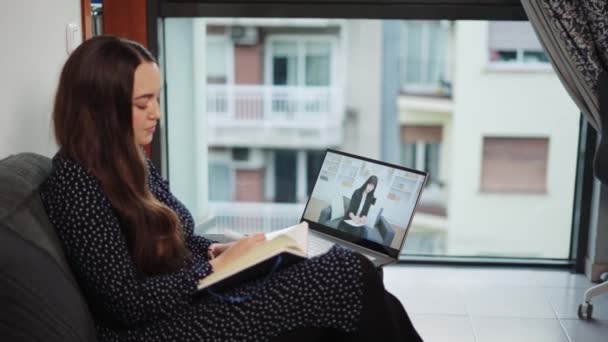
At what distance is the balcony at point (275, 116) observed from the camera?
5.52 metres

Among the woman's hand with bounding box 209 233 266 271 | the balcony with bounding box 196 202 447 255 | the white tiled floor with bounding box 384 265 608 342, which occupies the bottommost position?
the balcony with bounding box 196 202 447 255

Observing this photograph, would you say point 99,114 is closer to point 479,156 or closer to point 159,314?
point 159,314

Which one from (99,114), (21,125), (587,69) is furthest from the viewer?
(587,69)

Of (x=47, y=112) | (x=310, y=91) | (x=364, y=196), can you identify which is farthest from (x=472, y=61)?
(x=47, y=112)

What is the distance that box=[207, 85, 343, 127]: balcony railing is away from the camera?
550 centimetres

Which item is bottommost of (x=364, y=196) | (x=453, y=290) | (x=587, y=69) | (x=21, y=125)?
(x=453, y=290)

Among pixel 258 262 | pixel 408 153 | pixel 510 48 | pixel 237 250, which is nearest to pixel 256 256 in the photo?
pixel 258 262

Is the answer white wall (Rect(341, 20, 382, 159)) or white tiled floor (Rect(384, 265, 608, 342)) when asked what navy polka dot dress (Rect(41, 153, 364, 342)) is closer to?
white tiled floor (Rect(384, 265, 608, 342))

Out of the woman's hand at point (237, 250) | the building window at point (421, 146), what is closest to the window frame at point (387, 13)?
the woman's hand at point (237, 250)

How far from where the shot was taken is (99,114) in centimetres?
151

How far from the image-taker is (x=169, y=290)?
1.51 m

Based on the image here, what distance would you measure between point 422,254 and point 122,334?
6.17ft

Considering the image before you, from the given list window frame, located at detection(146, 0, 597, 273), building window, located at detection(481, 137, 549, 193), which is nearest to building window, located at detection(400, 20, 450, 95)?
building window, located at detection(481, 137, 549, 193)

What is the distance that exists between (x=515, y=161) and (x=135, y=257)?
13.6 feet
